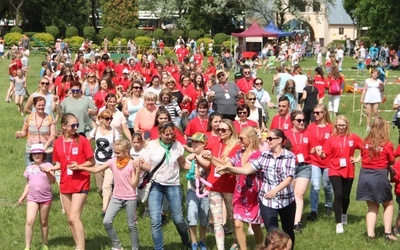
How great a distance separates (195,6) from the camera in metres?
68.5

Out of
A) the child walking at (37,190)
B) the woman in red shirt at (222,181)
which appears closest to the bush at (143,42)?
the child walking at (37,190)

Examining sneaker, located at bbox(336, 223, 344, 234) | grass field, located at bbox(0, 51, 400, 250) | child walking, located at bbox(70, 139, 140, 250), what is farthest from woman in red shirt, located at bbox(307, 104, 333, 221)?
child walking, located at bbox(70, 139, 140, 250)

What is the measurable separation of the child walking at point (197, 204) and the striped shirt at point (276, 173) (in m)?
1.06

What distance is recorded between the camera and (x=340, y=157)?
9.87 meters

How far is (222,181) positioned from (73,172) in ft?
5.93

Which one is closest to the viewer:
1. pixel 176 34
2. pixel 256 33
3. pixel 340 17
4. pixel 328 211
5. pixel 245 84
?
pixel 328 211

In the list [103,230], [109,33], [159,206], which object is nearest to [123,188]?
[159,206]

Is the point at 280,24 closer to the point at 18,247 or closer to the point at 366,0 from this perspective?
the point at 366,0

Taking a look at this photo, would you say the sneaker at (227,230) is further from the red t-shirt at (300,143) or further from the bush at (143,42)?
the bush at (143,42)

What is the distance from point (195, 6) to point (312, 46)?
12.7 meters

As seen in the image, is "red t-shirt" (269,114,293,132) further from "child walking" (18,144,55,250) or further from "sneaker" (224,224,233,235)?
"child walking" (18,144,55,250)

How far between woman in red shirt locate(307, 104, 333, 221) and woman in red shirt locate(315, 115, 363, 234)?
0.67ft

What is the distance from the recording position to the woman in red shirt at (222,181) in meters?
8.54

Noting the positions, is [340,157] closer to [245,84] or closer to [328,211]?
[328,211]
